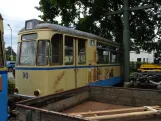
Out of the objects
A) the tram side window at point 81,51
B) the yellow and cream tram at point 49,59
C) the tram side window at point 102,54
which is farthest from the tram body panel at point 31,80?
the tram side window at point 102,54

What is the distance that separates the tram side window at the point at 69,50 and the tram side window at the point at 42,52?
869 mm

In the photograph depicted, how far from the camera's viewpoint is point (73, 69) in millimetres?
8594

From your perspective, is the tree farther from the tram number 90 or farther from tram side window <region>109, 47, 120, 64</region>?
the tram number 90

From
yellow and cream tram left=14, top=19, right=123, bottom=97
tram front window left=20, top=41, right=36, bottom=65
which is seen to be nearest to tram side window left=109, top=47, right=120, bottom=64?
yellow and cream tram left=14, top=19, right=123, bottom=97

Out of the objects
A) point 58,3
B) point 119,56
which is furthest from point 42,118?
point 58,3

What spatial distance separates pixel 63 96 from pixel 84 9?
1629 cm

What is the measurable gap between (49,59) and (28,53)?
96 cm

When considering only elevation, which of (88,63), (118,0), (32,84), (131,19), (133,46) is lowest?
(32,84)

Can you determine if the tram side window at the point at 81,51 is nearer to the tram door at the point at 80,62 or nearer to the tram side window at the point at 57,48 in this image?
the tram door at the point at 80,62

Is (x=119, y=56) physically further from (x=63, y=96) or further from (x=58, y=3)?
(x=63, y=96)

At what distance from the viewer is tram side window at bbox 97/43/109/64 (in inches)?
428

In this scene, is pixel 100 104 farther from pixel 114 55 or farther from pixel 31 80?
pixel 114 55

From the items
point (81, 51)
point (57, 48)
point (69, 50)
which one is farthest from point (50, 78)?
point (81, 51)

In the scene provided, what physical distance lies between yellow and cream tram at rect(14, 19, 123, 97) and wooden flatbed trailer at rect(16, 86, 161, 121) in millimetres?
3020
